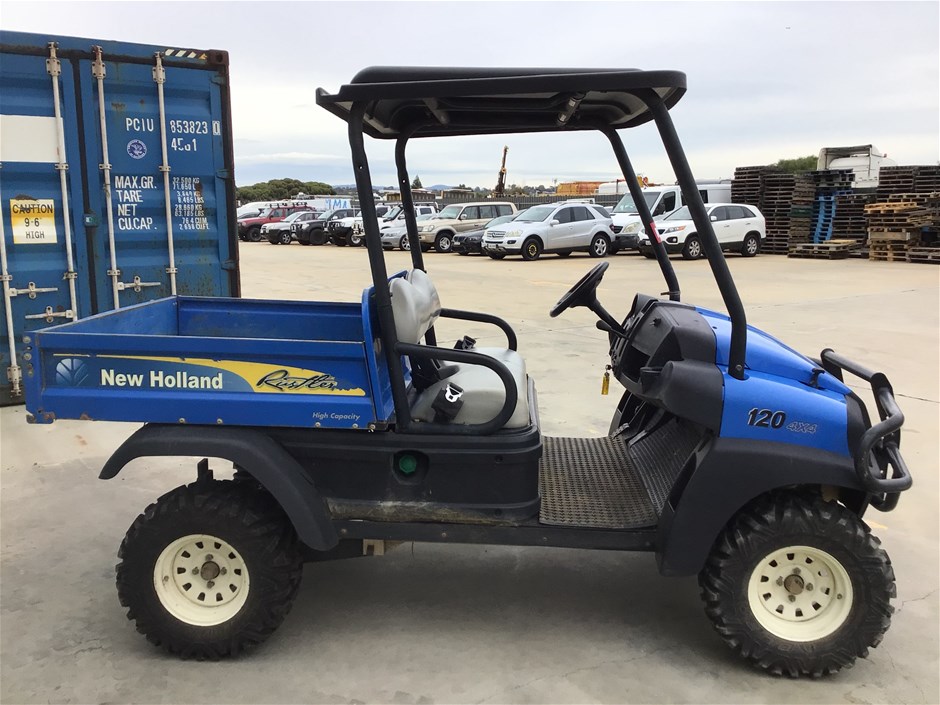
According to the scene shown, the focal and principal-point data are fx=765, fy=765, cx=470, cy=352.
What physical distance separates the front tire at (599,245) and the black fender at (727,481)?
18.8 metres

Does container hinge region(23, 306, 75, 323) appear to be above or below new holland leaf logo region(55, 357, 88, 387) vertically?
below

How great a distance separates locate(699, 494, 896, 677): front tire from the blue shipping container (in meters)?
5.37

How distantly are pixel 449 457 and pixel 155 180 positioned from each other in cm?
471

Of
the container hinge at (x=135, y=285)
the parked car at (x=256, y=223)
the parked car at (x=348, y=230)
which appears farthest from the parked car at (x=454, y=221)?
the container hinge at (x=135, y=285)

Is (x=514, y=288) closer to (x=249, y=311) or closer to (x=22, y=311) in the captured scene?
(x=22, y=311)

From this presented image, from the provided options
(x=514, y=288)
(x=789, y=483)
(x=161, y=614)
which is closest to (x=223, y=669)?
(x=161, y=614)

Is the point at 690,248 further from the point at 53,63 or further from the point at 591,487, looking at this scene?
the point at 591,487

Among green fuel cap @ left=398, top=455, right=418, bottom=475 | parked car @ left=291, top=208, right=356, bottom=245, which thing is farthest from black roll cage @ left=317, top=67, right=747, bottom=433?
parked car @ left=291, top=208, right=356, bottom=245

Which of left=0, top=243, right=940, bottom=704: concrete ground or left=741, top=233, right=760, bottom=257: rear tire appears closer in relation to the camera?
left=0, top=243, right=940, bottom=704: concrete ground

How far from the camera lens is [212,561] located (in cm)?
296

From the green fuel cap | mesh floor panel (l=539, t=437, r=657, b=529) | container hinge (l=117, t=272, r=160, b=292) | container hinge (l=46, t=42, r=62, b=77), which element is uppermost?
container hinge (l=46, t=42, r=62, b=77)

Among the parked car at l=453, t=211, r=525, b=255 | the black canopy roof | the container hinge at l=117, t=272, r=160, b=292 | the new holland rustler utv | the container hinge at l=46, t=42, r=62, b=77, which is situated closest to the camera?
the black canopy roof

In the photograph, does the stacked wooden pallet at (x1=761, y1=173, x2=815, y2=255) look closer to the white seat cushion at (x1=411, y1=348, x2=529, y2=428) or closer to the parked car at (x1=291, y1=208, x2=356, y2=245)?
the parked car at (x1=291, y1=208, x2=356, y2=245)

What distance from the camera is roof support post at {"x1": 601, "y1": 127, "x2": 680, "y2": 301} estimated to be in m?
3.67
